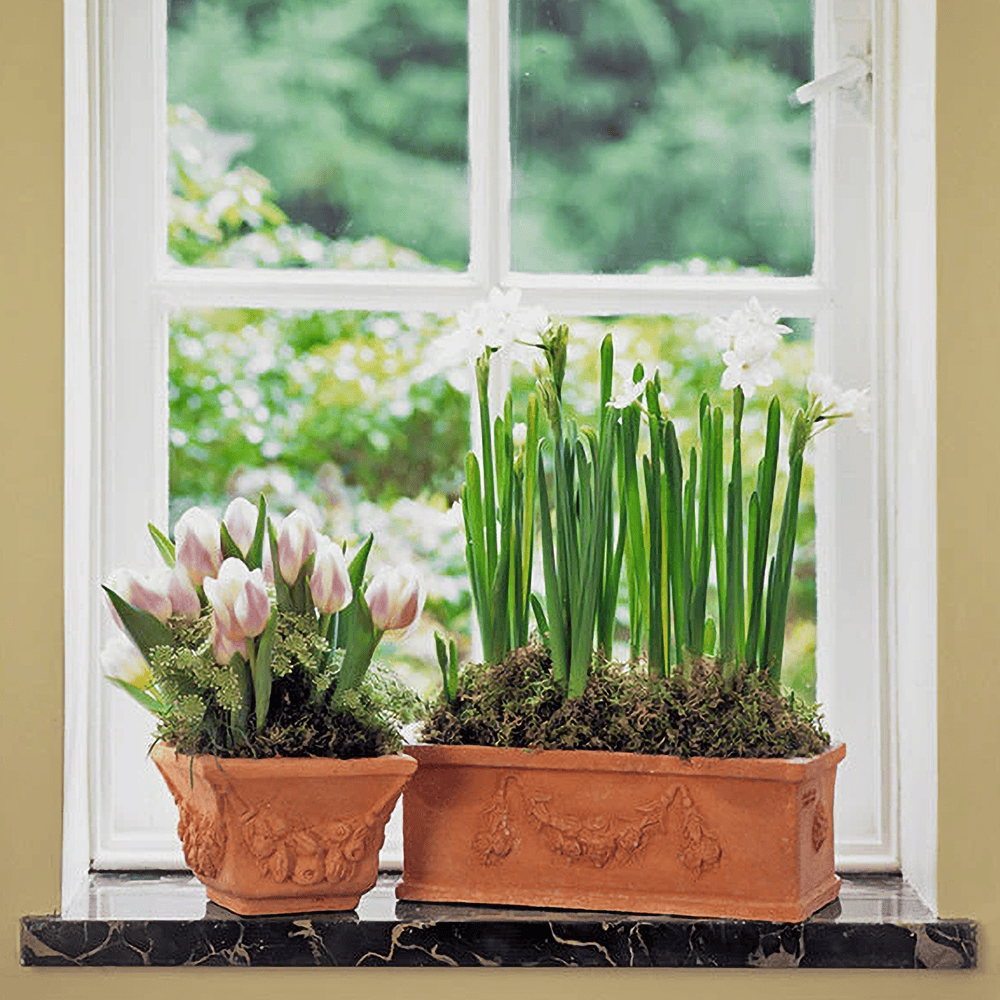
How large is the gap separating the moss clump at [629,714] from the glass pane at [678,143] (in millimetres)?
490

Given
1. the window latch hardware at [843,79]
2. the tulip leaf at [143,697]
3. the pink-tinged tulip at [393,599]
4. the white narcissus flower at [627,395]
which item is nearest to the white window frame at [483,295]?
the window latch hardware at [843,79]

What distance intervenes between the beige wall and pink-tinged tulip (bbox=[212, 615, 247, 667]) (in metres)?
0.19

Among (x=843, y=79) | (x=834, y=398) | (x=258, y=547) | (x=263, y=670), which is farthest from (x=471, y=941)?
(x=843, y=79)

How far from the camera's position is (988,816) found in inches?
52.9

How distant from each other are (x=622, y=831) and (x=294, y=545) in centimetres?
42

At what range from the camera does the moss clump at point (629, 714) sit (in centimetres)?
131

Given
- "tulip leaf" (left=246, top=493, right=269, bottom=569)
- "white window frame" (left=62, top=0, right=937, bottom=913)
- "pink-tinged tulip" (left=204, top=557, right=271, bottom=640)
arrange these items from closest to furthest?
"pink-tinged tulip" (left=204, top=557, right=271, bottom=640) < "tulip leaf" (left=246, top=493, right=269, bottom=569) < "white window frame" (left=62, top=0, right=937, bottom=913)

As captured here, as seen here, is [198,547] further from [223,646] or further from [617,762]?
[617,762]

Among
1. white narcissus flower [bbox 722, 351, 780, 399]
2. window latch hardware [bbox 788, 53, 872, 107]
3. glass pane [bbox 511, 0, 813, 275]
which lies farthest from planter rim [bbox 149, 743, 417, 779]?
window latch hardware [bbox 788, 53, 872, 107]

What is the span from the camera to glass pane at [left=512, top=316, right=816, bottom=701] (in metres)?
1.55

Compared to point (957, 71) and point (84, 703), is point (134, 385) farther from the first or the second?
point (957, 71)

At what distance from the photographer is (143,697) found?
1327 mm

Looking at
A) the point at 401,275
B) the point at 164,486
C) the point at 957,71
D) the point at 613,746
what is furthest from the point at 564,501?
the point at 957,71

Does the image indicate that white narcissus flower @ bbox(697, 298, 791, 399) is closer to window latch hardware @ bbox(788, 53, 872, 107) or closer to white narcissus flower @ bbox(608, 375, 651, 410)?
white narcissus flower @ bbox(608, 375, 651, 410)
